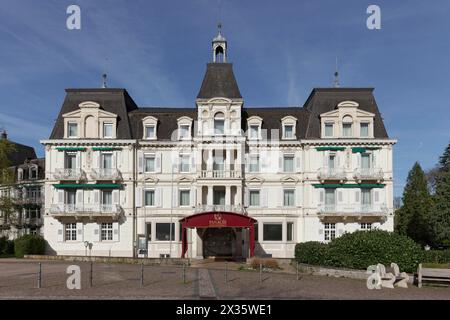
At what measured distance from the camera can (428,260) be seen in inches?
1416

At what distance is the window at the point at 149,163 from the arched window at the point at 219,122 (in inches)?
275

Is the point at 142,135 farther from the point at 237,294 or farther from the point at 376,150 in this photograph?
the point at 237,294

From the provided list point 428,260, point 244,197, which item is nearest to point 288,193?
point 244,197

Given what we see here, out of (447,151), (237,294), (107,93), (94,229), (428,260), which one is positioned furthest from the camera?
(447,151)

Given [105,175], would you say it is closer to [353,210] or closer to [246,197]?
[246,197]

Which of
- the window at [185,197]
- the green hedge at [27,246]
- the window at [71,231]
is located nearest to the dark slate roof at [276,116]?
the window at [185,197]

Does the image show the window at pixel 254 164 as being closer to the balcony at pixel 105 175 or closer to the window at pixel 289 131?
the window at pixel 289 131

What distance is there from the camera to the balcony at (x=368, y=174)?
42594mm

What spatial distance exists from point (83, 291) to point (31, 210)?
42674mm

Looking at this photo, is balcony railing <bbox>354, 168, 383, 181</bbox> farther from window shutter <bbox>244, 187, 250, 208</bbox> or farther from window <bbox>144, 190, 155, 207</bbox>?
window <bbox>144, 190, 155, 207</bbox>

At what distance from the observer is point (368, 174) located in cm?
4275

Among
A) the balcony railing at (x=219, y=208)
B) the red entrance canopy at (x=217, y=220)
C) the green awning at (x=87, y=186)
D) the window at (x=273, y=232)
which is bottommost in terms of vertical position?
the window at (x=273, y=232)

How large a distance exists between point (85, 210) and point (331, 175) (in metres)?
23.4

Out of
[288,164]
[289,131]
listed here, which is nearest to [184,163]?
[288,164]
